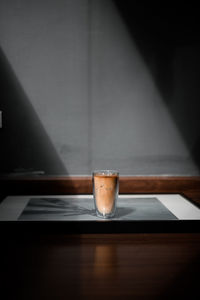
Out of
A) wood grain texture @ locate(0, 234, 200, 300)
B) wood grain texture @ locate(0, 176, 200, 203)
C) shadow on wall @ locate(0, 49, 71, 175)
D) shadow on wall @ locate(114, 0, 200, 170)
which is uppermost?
shadow on wall @ locate(114, 0, 200, 170)

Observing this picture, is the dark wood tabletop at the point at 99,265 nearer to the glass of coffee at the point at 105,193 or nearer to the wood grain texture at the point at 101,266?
the wood grain texture at the point at 101,266

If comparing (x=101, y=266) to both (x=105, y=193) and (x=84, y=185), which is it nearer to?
(x=105, y=193)

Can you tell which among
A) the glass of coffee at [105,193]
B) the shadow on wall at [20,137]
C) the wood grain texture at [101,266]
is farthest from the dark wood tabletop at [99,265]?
the shadow on wall at [20,137]

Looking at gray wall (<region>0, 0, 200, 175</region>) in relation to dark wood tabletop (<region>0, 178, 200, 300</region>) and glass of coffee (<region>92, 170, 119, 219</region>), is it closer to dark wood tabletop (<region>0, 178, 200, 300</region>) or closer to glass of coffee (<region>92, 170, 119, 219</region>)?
glass of coffee (<region>92, 170, 119, 219</region>)

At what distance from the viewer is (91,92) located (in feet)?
6.22

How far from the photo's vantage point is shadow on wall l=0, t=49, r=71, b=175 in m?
1.89

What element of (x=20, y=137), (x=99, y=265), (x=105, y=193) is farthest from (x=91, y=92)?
(x=99, y=265)

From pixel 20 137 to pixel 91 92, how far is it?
0.41m

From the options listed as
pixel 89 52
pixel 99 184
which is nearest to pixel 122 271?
pixel 99 184

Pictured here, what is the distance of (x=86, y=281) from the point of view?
2.13 feet

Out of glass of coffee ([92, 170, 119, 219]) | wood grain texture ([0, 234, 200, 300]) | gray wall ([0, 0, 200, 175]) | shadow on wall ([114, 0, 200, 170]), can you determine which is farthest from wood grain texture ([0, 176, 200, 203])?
wood grain texture ([0, 234, 200, 300])

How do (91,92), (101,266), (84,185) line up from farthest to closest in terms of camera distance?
(91,92) → (84,185) → (101,266)

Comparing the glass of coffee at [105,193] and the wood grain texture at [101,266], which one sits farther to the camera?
→ the glass of coffee at [105,193]

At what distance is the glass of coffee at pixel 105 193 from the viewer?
1.03 m
